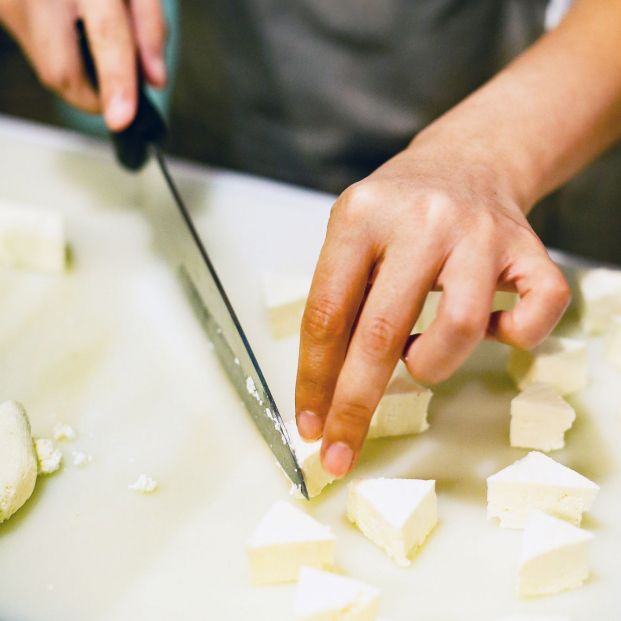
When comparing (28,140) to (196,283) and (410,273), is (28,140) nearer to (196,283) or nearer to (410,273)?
(196,283)

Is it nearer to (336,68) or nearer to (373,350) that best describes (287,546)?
(373,350)

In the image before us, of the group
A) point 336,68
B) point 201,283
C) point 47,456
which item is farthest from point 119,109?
point 47,456

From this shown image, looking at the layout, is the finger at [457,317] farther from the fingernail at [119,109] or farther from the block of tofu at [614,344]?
the fingernail at [119,109]

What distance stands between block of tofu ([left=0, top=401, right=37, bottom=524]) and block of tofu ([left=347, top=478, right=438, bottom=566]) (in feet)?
1.33

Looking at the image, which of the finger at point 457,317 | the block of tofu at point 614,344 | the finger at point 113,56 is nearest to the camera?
the finger at point 457,317

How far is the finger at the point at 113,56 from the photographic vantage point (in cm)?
135

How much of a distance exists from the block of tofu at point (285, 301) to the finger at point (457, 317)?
1.20ft

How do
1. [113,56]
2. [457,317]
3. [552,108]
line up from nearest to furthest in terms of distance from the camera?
[457,317], [552,108], [113,56]

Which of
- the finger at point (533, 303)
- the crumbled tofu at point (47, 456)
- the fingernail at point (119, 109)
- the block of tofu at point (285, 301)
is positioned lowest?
the crumbled tofu at point (47, 456)

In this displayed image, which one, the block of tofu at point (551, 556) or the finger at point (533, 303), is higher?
the finger at point (533, 303)

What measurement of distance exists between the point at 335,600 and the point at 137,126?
A: 853 mm

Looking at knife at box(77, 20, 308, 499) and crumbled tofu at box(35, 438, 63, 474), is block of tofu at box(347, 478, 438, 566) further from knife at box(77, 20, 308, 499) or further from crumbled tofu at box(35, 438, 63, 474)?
crumbled tofu at box(35, 438, 63, 474)

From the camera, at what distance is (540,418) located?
3.63 ft

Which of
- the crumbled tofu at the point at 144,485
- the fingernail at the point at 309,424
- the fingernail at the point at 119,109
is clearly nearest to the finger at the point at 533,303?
the fingernail at the point at 309,424
